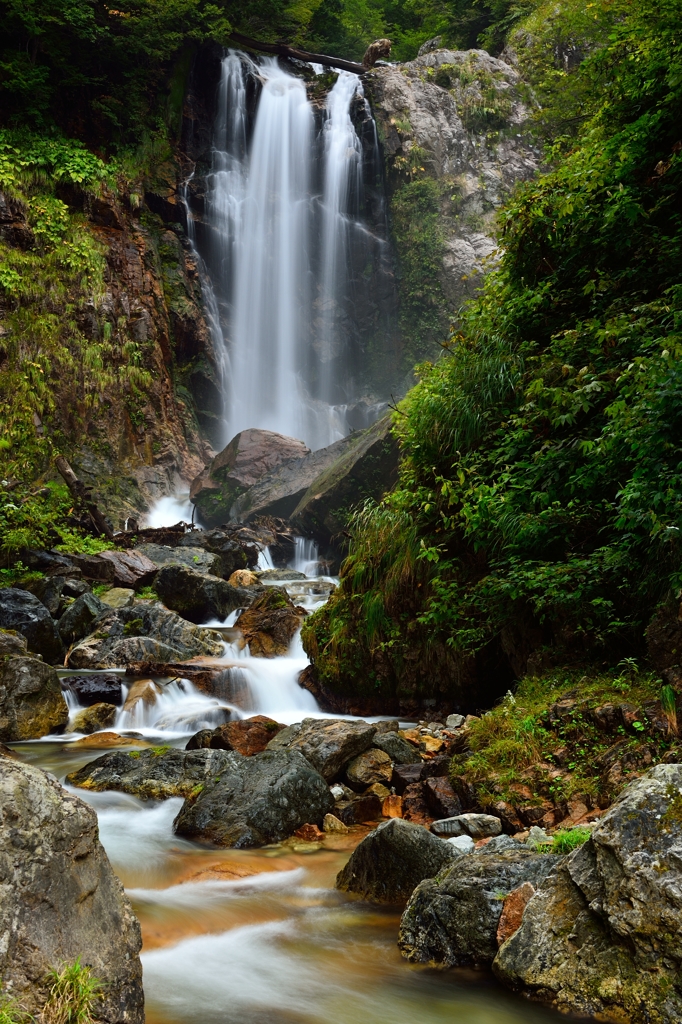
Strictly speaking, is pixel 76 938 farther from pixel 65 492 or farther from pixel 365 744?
pixel 65 492

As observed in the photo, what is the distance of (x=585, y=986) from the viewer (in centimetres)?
265

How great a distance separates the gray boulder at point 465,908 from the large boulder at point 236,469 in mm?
16067

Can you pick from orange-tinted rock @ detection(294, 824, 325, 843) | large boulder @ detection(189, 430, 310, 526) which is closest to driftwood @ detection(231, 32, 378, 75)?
large boulder @ detection(189, 430, 310, 526)

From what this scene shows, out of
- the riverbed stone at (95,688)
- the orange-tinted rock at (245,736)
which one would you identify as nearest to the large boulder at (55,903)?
the orange-tinted rock at (245,736)

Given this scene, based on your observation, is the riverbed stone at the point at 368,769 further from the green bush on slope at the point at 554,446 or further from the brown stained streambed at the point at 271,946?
the green bush on slope at the point at 554,446

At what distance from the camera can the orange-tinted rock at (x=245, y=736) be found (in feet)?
22.0

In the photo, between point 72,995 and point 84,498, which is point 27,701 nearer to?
point 72,995

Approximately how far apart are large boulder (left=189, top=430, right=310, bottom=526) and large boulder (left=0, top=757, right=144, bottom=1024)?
16.6 m

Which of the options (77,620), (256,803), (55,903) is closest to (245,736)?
(256,803)

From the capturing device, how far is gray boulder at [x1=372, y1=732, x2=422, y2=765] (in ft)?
19.4

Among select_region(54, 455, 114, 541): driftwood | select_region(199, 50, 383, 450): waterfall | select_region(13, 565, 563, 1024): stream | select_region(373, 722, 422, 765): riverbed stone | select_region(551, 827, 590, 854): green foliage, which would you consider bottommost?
select_region(13, 565, 563, 1024): stream

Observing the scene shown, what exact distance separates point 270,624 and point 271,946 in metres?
6.82

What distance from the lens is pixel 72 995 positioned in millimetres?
2221

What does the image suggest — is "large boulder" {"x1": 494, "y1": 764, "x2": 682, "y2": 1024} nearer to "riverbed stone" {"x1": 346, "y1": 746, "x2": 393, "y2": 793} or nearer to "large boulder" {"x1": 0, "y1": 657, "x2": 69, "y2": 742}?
"riverbed stone" {"x1": 346, "y1": 746, "x2": 393, "y2": 793}
